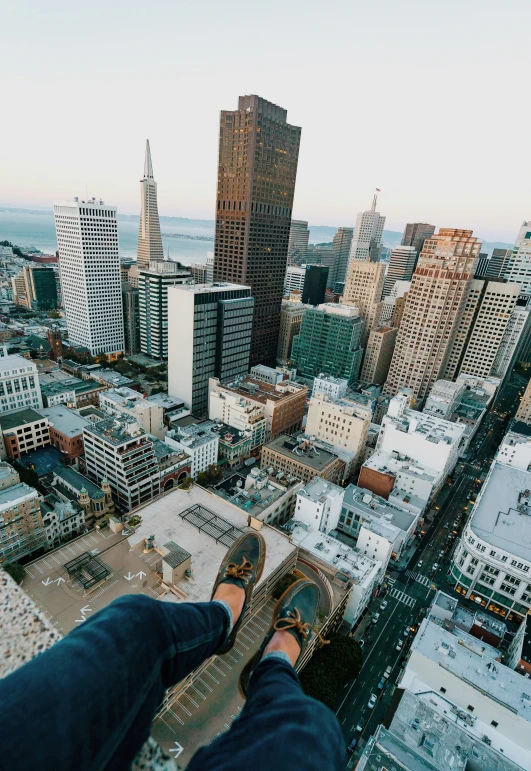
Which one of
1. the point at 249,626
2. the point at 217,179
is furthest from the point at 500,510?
the point at 217,179

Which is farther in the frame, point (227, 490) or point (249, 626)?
point (227, 490)

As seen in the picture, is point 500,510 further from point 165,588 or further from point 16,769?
point 16,769

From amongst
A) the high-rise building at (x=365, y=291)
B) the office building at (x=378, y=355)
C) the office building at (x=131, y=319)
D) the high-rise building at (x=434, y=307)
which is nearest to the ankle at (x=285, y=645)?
the high-rise building at (x=434, y=307)

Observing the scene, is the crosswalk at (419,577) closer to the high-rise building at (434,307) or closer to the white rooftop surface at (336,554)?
the white rooftop surface at (336,554)

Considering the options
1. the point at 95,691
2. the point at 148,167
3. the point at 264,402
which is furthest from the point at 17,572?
the point at 148,167

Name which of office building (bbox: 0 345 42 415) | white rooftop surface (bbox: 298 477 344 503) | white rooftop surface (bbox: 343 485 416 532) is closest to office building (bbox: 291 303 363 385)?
white rooftop surface (bbox: 343 485 416 532)

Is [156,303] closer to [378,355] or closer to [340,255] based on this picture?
[378,355]

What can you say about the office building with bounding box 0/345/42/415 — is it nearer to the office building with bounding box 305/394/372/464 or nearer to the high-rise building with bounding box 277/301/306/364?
the office building with bounding box 305/394/372/464
